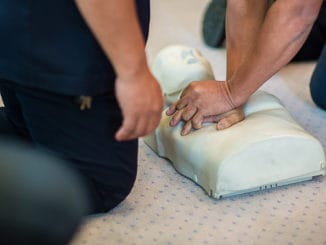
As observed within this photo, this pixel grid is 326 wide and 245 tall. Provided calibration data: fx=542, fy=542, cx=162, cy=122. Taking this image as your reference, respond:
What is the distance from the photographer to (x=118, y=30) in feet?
2.35

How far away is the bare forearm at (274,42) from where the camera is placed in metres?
1.02

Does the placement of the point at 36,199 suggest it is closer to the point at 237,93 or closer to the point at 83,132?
the point at 83,132

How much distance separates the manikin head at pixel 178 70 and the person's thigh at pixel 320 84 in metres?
0.30

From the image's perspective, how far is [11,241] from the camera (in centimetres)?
48

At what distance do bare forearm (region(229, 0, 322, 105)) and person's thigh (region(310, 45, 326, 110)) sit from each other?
34 centimetres

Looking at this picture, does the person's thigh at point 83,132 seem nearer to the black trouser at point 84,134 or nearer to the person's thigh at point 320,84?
the black trouser at point 84,134

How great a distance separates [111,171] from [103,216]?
103 millimetres

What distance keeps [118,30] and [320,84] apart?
0.82 meters

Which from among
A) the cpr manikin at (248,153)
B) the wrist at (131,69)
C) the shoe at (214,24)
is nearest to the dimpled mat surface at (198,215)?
the cpr manikin at (248,153)

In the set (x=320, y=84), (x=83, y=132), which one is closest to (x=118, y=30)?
(x=83, y=132)

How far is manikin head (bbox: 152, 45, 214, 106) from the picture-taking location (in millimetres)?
1285

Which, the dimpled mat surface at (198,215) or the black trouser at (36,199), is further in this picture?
the dimpled mat surface at (198,215)

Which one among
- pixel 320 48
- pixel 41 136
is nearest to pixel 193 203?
pixel 41 136

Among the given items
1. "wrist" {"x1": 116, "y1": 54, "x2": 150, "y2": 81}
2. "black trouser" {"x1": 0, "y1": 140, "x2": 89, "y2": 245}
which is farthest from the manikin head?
"black trouser" {"x1": 0, "y1": 140, "x2": 89, "y2": 245}
